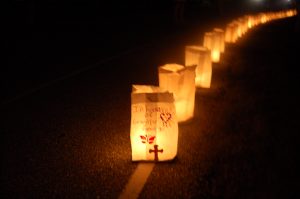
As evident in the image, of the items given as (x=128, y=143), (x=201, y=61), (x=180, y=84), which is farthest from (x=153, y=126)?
(x=201, y=61)

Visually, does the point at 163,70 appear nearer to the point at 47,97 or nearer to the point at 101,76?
the point at 47,97

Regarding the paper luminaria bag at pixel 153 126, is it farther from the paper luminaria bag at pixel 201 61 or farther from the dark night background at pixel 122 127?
the paper luminaria bag at pixel 201 61

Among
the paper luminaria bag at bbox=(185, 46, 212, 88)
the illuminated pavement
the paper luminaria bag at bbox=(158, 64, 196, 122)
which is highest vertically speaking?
the paper luminaria bag at bbox=(185, 46, 212, 88)

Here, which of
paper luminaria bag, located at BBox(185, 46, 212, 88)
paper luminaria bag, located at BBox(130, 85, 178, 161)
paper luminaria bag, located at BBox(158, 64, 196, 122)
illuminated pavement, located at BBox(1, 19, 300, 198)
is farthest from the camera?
paper luminaria bag, located at BBox(185, 46, 212, 88)

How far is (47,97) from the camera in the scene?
248 inches

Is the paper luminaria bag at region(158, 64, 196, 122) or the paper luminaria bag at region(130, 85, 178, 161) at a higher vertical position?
the paper luminaria bag at region(158, 64, 196, 122)

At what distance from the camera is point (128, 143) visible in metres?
4.39

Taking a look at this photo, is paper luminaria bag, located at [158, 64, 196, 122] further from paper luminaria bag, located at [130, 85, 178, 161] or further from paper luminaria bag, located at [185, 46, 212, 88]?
paper luminaria bag, located at [185, 46, 212, 88]

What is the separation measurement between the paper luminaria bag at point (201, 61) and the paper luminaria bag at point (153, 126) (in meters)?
2.93

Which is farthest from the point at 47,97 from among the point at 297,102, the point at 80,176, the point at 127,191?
the point at 297,102

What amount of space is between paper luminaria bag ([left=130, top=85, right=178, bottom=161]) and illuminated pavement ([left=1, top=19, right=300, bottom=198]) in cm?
22

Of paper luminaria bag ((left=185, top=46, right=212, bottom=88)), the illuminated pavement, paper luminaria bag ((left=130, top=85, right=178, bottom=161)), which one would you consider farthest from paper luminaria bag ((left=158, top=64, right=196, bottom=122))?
paper luminaria bag ((left=185, top=46, right=212, bottom=88))

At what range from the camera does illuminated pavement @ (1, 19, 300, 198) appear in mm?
3492

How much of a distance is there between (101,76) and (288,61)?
6.88m
